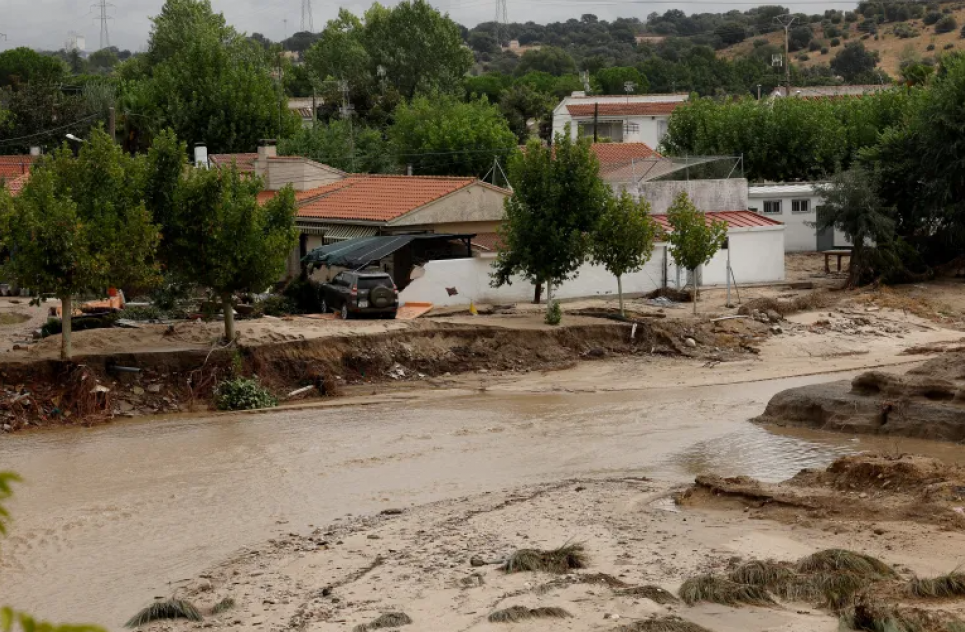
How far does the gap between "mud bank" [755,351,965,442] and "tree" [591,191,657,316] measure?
832 cm

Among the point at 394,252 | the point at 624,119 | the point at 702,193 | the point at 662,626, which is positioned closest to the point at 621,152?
the point at 702,193

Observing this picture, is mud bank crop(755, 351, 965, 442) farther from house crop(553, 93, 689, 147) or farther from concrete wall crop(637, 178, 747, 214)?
house crop(553, 93, 689, 147)

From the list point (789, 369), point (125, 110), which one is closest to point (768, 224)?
point (789, 369)

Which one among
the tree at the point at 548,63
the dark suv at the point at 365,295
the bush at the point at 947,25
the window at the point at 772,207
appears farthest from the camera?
the tree at the point at 548,63

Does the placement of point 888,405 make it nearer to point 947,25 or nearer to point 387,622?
point 387,622

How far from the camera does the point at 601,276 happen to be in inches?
1454

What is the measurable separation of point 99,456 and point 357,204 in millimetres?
17974

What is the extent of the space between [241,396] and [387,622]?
47.0 ft

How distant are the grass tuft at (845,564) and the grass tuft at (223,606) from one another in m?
6.18

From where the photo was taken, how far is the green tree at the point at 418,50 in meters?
89.8

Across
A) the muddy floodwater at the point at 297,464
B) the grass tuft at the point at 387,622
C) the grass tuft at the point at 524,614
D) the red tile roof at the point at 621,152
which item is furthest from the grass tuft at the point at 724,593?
the red tile roof at the point at 621,152

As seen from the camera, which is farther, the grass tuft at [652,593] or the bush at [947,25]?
the bush at [947,25]

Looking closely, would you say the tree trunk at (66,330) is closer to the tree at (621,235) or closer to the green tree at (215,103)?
the tree at (621,235)

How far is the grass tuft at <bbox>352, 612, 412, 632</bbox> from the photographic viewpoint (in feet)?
41.8
